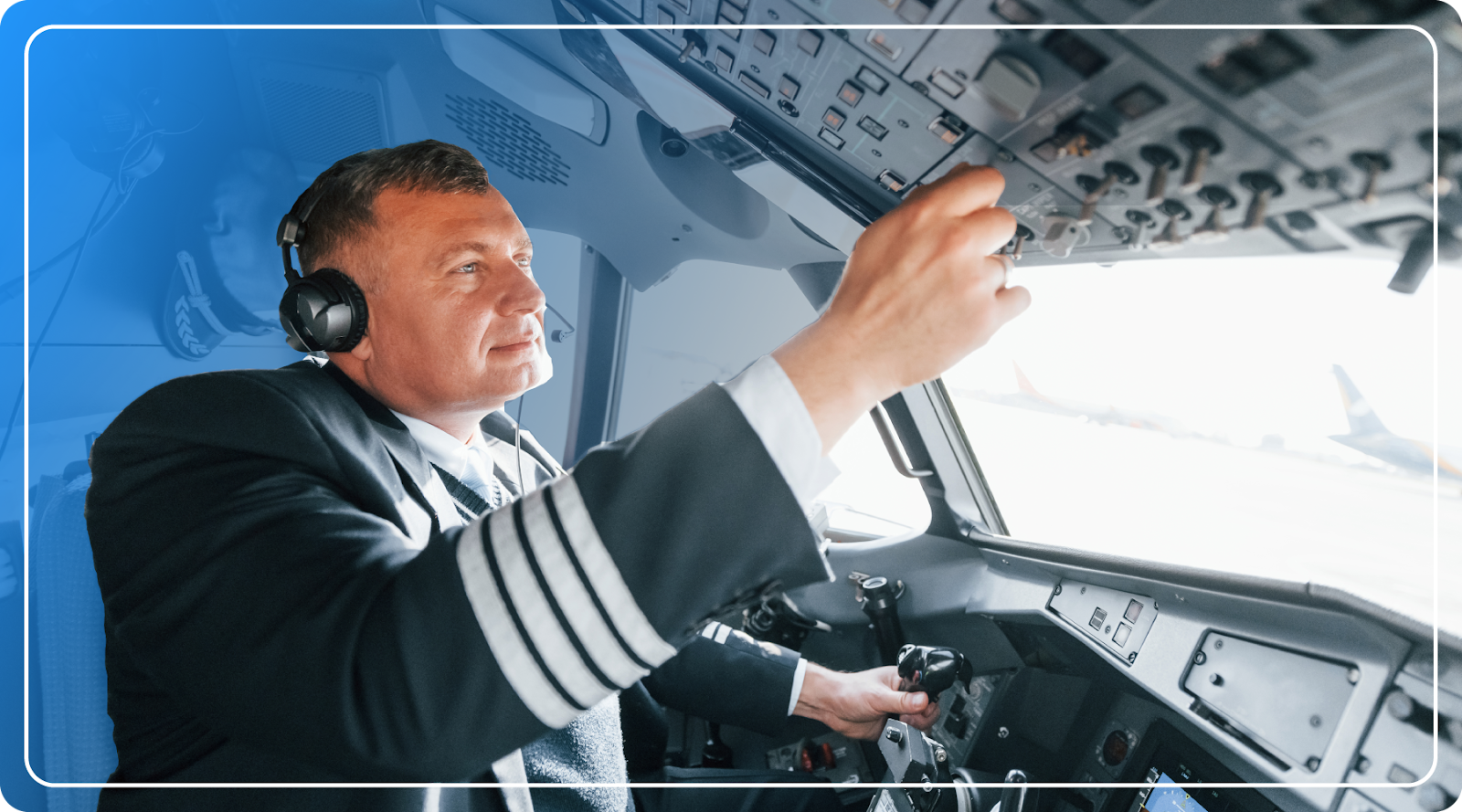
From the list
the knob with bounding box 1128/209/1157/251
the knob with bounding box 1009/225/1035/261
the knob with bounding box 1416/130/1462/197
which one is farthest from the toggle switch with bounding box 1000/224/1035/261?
the knob with bounding box 1416/130/1462/197

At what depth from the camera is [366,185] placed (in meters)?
1.09

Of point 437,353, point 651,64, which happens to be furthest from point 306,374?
point 651,64

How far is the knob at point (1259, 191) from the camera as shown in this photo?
61cm

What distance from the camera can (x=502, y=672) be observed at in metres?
0.52

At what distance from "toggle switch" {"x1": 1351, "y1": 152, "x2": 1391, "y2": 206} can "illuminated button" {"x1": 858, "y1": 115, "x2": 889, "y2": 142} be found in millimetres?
431

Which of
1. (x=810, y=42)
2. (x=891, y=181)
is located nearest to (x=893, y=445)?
(x=891, y=181)

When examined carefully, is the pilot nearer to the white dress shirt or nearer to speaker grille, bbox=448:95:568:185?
the white dress shirt

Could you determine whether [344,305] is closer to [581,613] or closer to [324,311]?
[324,311]

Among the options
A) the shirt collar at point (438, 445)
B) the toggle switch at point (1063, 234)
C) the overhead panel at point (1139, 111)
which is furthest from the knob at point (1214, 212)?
the shirt collar at point (438, 445)

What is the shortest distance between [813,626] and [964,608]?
522 millimetres

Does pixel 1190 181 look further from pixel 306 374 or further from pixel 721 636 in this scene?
pixel 721 636

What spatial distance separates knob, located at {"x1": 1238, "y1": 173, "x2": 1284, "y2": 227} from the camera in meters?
0.61

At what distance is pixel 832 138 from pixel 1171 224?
1.39 feet

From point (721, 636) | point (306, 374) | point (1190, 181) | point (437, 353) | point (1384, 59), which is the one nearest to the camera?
point (1384, 59)
